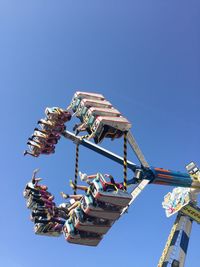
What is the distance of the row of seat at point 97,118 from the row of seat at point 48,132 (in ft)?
4.21

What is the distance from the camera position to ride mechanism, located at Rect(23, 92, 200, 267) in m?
14.9

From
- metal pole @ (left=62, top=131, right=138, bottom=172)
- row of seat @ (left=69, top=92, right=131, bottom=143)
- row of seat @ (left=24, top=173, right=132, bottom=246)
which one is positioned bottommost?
row of seat @ (left=24, top=173, right=132, bottom=246)

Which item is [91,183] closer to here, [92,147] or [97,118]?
[97,118]

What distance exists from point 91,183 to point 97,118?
9.08 ft

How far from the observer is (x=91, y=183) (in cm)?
1495

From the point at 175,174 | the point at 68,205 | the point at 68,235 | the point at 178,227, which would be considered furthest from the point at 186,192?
the point at 68,235

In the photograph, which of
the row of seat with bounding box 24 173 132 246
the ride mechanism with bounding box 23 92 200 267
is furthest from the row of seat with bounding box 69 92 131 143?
the row of seat with bounding box 24 173 132 246

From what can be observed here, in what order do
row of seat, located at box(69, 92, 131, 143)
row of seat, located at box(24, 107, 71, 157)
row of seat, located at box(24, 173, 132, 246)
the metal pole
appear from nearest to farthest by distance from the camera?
row of seat, located at box(24, 173, 132, 246)
row of seat, located at box(69, 92, 131, 143)
row of seat, located at box(24, 107, 71, 157)
the metal pole

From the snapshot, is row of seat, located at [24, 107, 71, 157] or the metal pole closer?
row of seat, located at [24, 107, 71, 157]

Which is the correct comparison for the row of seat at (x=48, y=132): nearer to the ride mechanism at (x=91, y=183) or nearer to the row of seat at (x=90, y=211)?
the ride mechanism at (x=91, y=183)

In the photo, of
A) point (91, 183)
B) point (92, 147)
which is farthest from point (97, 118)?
point (92, 147)

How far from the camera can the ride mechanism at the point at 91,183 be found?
14945mm

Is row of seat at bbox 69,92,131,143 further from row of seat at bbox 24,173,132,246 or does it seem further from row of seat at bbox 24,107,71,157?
row of seat at bbox 24,173,132,246

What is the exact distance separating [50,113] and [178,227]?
38.6 feet
